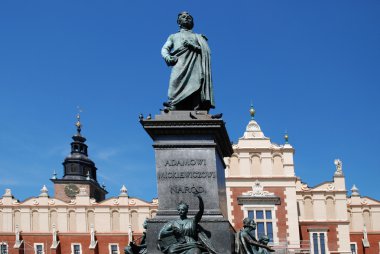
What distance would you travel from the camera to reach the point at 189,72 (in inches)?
377

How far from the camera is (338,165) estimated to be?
150 ft

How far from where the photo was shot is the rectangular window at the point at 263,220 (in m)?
40.3

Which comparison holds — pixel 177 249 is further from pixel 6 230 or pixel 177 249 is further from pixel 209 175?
pixel 6 230

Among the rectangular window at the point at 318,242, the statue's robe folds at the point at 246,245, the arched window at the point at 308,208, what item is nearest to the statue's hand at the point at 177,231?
the statue's robe folds at the point at 246,245

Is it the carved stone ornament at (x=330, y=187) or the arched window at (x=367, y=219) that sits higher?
the carved stone ornament at (x=330, y=187)

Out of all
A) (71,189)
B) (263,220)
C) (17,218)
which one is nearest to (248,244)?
(263,220)

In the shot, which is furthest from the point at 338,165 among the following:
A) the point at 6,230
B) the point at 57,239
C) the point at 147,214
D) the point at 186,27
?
the point at 186,27

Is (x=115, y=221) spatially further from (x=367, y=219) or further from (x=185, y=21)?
(x=185, y=21)

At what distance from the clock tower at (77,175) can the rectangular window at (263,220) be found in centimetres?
3557

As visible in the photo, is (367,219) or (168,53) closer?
(168,53)

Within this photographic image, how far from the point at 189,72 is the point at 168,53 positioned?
0.42 meters

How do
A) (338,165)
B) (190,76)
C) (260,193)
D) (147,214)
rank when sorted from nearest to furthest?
(190,76) < (260,193) < (338,165) < (147,214)

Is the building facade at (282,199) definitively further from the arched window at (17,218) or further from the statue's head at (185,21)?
the statue's head at (185,21)

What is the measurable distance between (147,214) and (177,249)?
4088cm
